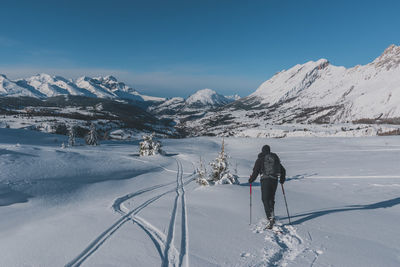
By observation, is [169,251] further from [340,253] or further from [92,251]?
[340,253]

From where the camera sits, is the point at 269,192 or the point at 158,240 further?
the point at 269,192

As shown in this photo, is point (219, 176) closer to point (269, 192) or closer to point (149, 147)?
point (269, 192)

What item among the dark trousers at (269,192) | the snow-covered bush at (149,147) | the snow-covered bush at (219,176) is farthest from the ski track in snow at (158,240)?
the snow-covered bush at (149,147)

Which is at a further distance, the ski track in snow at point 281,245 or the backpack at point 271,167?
the backpack at point 271,167

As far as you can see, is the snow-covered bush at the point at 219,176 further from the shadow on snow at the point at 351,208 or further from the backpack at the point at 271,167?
the backpack at the point at 271,167

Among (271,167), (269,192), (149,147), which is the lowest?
(149,147)

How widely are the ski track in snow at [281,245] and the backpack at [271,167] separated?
151 centimetres

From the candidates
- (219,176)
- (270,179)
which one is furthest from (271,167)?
(219,176)

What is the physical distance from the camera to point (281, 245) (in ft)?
18.5

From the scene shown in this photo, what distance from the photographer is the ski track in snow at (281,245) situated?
4.89 metres

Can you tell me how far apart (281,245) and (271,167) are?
2200 millimetres

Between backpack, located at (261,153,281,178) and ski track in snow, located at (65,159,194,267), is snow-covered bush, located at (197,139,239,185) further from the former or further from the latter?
backpack, located at (261,153,281,178)

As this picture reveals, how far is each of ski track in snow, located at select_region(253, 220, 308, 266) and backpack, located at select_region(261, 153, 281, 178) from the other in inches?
→ 59.5

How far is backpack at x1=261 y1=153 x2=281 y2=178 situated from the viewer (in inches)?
275
